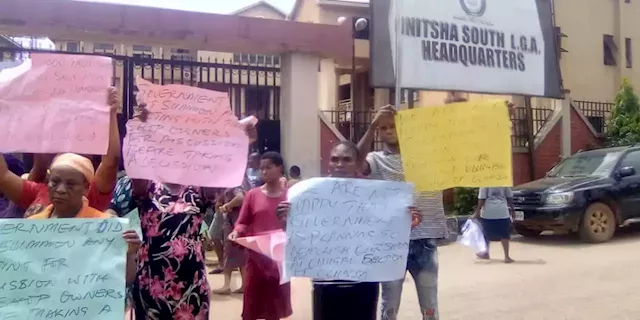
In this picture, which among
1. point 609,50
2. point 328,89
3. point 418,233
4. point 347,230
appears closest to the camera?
point 347,230

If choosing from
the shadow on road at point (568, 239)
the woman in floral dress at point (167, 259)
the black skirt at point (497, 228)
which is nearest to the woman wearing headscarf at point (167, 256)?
the woman in floral dress at point (167, 259)

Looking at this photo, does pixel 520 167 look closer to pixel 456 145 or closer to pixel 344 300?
pixel 456 145

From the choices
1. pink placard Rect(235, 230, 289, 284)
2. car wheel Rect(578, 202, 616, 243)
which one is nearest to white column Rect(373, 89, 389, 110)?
car wheel Rect(578, 202, 616, 243)

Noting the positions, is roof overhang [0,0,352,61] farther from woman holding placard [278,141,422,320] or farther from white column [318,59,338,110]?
white column [318,59,338,110]

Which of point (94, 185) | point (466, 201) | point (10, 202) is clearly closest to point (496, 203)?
point (466, 201)

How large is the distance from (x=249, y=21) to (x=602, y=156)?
6.85m

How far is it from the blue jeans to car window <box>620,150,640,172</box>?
9.40m

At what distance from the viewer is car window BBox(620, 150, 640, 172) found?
1231 centimetres

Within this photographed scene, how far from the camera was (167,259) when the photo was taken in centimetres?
348

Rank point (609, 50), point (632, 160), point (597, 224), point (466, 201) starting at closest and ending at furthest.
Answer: point (597, 224)
point (632, 160)
point (466, 201)
point (609, 50)

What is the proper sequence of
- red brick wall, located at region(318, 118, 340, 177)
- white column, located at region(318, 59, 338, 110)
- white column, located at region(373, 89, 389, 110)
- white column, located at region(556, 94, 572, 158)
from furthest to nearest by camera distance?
1. white column, located at region(318, 59, 338, 110)
2. white column, located at region(373, 89, 389, 110)
3. white column, located at region(556, 94, 572, 158)
4. red brick wall, located at region(318, 118, 340, 177)

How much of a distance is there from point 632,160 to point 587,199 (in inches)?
62.3

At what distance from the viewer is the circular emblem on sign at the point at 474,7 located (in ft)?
13.2

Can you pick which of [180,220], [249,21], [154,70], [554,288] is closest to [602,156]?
[554,288]
